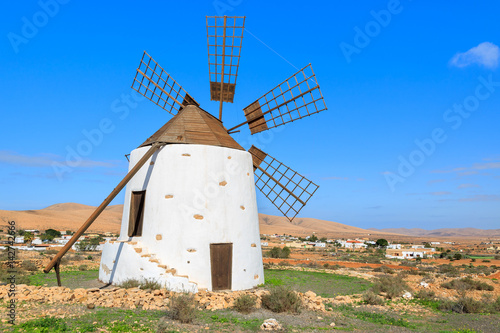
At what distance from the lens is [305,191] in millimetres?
14859

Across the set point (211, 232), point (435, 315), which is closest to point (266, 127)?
point (211, 232)

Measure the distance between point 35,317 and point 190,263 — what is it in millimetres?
4532

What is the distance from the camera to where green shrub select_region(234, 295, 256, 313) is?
9.02 meters

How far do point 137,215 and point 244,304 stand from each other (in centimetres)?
545

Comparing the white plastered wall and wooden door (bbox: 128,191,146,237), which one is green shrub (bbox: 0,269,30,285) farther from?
wooden door (bbox: 128,191,146,237)

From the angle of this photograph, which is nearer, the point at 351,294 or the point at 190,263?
the point at 190,263

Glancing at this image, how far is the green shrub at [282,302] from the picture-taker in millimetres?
9312

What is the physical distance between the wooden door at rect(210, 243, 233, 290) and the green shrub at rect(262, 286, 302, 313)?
206 cm

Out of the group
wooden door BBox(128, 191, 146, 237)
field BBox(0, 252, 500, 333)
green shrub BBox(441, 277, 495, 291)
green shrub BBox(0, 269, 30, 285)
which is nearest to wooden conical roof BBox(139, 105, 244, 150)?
wooden door BBox(128, 191, 146, 237)

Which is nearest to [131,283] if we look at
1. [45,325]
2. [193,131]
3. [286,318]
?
[45,325]

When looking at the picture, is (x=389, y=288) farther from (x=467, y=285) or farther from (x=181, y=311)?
(x=181, y=311)

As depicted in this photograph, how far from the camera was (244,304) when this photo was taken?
9031mm

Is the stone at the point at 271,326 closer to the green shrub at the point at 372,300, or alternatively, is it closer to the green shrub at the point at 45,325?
the green shrub at the point at 45,325

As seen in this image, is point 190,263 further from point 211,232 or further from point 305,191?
point 305,191
